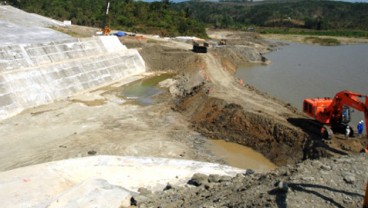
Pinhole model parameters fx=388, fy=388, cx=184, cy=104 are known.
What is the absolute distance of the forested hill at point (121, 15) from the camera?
190 feet

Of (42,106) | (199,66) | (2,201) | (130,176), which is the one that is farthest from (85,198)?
(199,66)

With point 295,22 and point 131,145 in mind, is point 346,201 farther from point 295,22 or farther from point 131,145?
point 295,22

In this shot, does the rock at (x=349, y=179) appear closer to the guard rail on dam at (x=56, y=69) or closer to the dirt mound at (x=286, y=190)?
the dirt mound at (x=286, y=190)

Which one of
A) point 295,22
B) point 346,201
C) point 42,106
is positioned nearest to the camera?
point 346,201

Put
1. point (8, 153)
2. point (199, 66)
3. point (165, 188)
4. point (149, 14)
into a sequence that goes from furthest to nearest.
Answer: point (149, 14) < point (199, 66) < point (8, 153) < point (165, 188)

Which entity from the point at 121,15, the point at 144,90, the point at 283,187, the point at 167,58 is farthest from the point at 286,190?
the point at 121,15

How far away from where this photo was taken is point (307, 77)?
121 feet

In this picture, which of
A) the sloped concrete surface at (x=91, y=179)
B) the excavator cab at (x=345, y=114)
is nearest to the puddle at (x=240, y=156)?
the sloped concrete surface at (x=91, y=179)

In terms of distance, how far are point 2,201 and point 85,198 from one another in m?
2.20

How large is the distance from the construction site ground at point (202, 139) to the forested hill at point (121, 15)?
31.8m

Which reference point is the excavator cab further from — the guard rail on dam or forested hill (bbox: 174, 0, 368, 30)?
forested hill (bbox: 174, 0, 368, 30)

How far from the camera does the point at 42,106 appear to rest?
78.8ft

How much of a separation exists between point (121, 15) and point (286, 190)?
183 ft

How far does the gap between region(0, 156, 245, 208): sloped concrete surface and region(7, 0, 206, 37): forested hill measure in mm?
44938
